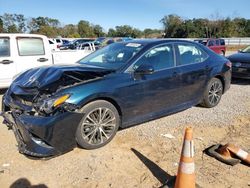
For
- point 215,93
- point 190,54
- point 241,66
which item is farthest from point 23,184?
point 241,66

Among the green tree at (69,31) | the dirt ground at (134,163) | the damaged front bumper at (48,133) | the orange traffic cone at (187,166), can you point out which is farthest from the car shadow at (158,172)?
the green tree at (69,31)

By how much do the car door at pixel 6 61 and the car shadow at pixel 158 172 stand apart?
5077 mm

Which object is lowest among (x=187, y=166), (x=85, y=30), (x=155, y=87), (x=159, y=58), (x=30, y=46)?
(x=187, y=166)

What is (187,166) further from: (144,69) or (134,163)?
(144,69)

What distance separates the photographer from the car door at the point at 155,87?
4.62 m

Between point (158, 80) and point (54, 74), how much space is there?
69.4 inches

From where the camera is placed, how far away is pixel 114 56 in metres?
5.20

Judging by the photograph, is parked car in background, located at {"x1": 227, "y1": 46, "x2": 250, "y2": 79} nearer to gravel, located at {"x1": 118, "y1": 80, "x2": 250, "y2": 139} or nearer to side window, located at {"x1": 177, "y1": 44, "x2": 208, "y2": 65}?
gravel, located at {"x1": 118, "y1": 80, "x2": 250, "y2": 139}

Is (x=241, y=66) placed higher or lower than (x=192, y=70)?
lower

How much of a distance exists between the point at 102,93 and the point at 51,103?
0.77 meters

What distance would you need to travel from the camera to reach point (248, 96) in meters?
7.83

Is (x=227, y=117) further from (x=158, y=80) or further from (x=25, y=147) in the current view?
(x=25, y=147)

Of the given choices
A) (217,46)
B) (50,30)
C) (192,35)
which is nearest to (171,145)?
(217,46)

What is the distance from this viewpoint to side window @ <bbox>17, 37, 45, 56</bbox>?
26.0 ft
